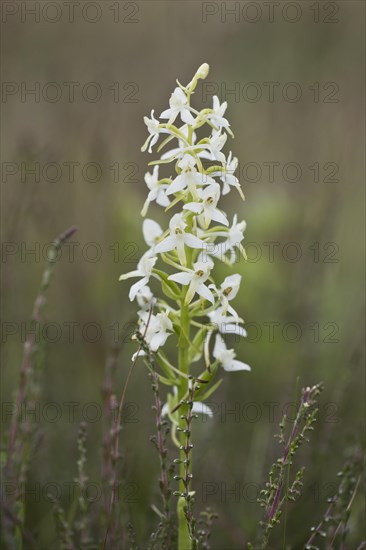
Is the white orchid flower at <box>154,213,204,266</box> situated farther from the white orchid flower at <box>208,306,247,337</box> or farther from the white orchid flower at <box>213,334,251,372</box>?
the white orchid flower at <box>213,334,251,372</box>

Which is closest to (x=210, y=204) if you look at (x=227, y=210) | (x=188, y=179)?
(x=188, y=179)

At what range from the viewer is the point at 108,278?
5.06m

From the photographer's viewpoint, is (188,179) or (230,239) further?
(230,239)

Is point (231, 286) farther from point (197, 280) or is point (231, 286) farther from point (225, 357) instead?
point (225, 357)

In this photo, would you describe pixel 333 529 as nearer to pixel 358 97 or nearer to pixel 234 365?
pixel 234 365

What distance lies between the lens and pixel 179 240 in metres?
2.21

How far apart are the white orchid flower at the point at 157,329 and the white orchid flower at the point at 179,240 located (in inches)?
8.1

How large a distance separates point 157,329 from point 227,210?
383cm

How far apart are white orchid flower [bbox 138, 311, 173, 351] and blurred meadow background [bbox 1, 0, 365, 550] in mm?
286

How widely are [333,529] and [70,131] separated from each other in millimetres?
5388

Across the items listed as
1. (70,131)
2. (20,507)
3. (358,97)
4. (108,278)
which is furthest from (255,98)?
(20,507)

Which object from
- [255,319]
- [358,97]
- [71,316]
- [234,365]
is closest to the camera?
[234,365]

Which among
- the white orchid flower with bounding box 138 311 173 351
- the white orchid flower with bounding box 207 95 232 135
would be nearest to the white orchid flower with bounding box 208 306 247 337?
the white orchid flower with bounding box 138 311 173 351

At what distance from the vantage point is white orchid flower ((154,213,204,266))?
85.7 inches
